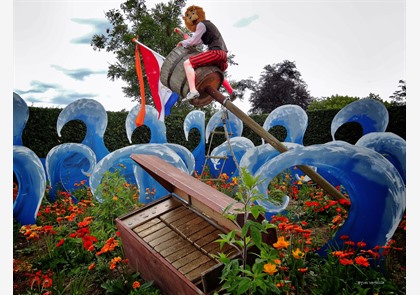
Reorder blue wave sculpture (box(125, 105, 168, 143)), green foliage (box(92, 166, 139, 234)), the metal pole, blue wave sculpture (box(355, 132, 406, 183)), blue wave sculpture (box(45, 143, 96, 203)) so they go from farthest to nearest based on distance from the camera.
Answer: blue wave sculpture (box(125, 105, 168, 143)), blue wave sculpture (box(45, 143, 96, 203)), green foliage (box(92, 166, 139, 234)), the metal pole, blue wave sculpture (box(355, 132, 406, 183))

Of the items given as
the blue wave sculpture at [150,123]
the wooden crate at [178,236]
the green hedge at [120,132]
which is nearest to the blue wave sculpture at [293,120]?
the green hedge at [120,132]

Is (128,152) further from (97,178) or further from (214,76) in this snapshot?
(214,76)

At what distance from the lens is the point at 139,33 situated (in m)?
9.33

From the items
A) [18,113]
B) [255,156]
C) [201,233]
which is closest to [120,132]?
[18,113]

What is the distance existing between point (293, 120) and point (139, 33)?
241 inches

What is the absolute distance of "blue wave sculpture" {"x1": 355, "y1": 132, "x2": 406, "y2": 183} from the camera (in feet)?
8.09

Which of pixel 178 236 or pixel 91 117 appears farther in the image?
pixel 91 117

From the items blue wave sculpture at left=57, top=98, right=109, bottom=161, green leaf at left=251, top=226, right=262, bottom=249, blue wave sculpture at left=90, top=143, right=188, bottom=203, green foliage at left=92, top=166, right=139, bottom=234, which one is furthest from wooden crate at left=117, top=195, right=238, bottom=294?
blue wave sculpture at left=57, top=98, right=109, bottom=161

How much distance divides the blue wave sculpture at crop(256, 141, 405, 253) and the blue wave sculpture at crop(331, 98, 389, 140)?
202cm

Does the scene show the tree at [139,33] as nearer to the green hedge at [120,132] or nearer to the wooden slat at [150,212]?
the green hedge at [120,132]

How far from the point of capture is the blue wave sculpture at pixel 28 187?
3.39 m

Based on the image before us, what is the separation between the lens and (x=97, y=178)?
12.8 ft

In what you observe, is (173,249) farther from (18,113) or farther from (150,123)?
(150,123)

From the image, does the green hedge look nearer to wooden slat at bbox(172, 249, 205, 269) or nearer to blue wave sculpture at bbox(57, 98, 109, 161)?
blue wave sculpture at bbox(57, 98, 109, 161)
